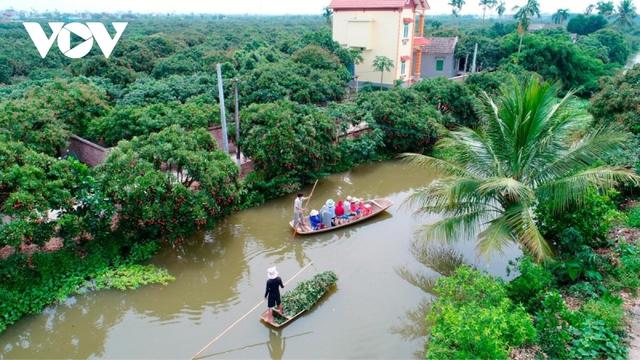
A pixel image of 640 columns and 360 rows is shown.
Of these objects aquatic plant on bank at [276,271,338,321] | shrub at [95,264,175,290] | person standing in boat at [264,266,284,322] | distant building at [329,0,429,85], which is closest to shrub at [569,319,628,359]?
aquatic plant on bank at [276,271,338,321]

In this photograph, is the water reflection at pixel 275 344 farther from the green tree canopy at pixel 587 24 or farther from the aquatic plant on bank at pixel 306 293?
the green tree canopy at pixel 587 24

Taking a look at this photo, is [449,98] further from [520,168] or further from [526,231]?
[526,231]

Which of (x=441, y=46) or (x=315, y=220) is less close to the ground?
(x=441, y=46)

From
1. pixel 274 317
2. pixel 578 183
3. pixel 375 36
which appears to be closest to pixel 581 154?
pixel 578 183

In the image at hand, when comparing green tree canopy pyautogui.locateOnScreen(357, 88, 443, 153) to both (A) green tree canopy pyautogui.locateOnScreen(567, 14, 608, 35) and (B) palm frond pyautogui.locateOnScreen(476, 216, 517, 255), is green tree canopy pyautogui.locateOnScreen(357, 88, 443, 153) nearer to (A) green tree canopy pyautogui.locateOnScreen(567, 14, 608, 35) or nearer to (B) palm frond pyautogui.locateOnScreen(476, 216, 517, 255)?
(B) palm frond pyautogui.locateOnScreen(476, 216, 517, 255)

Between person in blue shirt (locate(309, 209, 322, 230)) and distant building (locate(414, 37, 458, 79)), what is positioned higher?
distant building (locate(414, 37, 458, 79))

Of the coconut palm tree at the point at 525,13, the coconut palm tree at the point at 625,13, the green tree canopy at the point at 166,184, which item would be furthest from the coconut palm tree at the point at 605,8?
the green tree canopy at the point at 166,184
